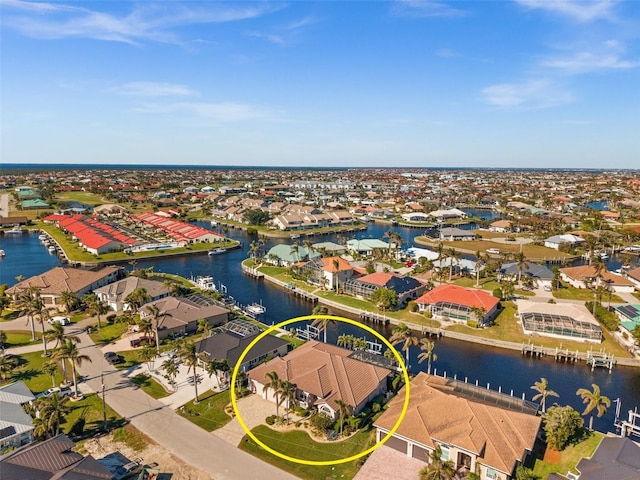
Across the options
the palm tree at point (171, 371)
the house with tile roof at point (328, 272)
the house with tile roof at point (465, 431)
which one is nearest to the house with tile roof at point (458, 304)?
the house with tile roof at point (328, 272)

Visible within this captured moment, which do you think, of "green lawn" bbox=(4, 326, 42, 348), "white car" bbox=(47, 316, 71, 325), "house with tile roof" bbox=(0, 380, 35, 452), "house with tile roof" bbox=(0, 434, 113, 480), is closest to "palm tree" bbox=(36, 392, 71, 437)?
"house with tile roof" bbox=(0, 380, 35, 452)

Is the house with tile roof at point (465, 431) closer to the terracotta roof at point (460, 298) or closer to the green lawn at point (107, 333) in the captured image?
the terracotta roof at point (460, 298)

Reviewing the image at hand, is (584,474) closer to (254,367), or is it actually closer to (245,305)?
(254,367)

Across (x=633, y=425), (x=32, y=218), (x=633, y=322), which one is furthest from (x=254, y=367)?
(x=32, y=218)

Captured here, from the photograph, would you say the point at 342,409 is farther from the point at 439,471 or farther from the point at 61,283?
the point at 61,283

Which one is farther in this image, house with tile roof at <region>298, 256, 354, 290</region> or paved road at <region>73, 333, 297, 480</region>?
house with tile roof at <region>298, 256, 354, 290</region>

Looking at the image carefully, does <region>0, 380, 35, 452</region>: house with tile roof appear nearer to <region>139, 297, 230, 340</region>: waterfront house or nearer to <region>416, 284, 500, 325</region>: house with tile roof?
<region>139, 297, 230, 340</region>: waterfront house
